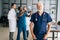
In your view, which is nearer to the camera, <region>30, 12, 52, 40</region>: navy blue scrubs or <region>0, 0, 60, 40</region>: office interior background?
<region>30, 12, 52, 40</region>: navy blue scrubs

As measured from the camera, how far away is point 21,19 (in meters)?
6.20

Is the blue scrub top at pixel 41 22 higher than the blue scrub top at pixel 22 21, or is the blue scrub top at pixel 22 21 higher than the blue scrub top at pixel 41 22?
the blue scrub top at pixel 41 22

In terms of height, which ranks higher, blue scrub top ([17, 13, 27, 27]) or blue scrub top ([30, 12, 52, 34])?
blue scrub top ([30, 12, 52, 34])

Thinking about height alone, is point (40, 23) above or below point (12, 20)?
above

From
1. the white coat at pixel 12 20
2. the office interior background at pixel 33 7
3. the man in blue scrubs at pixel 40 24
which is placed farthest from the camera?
the office interior background at pixel 33 7

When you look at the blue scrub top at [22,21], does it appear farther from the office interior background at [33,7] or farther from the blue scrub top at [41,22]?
the office interior background at [33,7]

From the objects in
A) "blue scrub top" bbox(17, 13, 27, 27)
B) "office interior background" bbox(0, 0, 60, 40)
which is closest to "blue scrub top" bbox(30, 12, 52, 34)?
"blue scrub top" bbox(17, 13, 27, 27)

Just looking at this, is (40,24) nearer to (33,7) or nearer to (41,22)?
(41,22)

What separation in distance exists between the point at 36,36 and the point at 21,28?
2.54 m

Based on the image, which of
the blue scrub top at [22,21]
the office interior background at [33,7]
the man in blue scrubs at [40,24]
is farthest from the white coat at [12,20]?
the office interior background at [33,7]

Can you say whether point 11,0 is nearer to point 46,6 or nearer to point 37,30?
point 46,6

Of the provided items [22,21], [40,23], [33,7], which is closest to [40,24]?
[40,23]

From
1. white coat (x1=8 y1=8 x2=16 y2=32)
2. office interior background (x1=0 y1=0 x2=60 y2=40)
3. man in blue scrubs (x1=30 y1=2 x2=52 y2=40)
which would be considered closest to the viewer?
man in blue scrubs (x1=30 y1=2 x2=52 y2=40)

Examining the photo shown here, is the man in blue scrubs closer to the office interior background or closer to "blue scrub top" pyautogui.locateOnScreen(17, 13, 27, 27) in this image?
"blue scrub top" pyautogui.locateOnScreen(17, 13, 27, 27)
